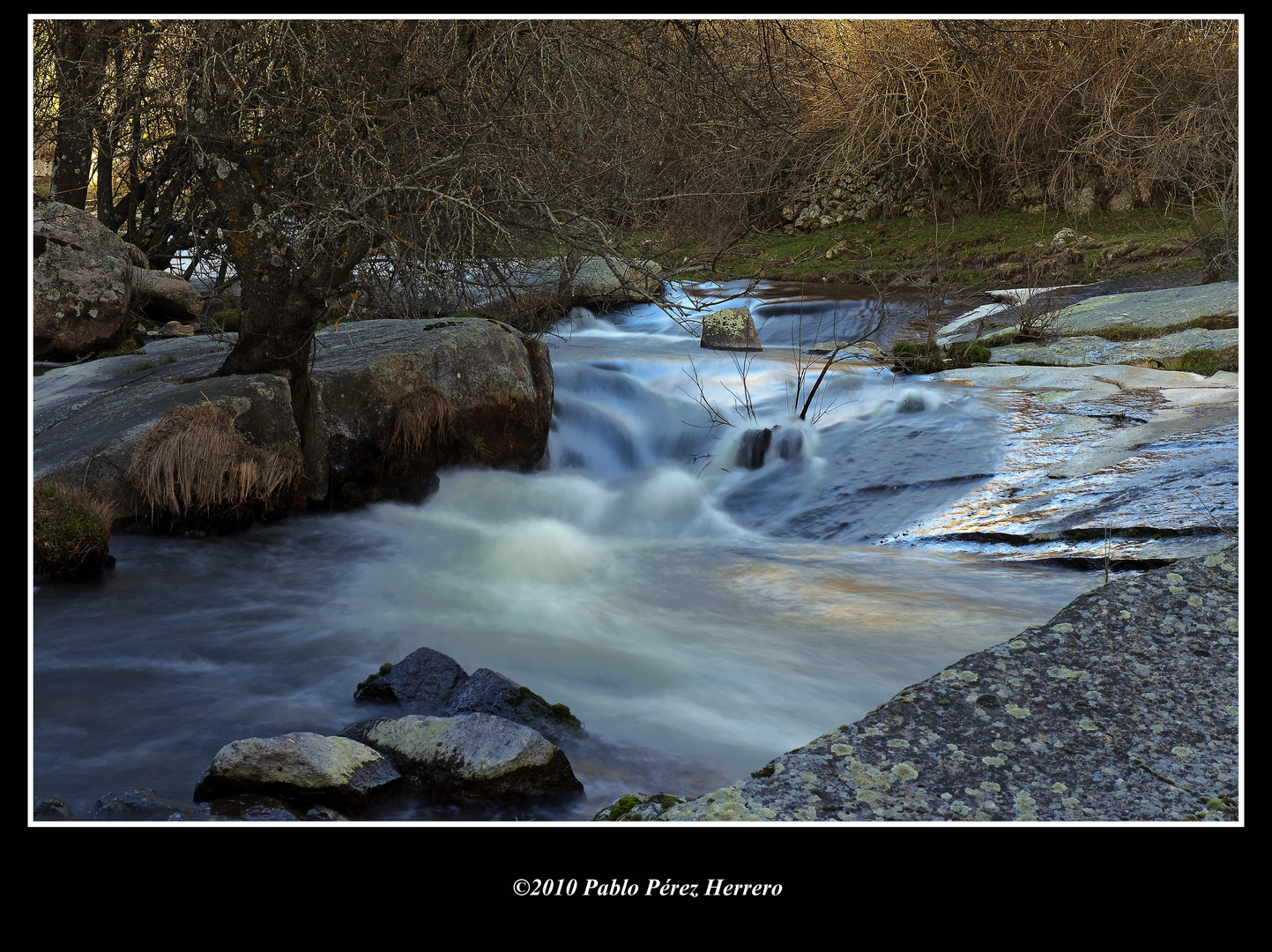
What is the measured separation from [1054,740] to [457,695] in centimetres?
278

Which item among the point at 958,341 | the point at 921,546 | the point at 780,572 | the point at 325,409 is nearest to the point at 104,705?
the point at 325,409

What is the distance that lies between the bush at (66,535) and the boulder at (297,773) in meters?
3.10

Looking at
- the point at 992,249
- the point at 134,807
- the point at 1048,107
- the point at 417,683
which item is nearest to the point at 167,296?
the point at 417,683

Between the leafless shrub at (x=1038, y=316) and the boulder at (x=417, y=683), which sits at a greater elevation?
the leafless shrub at (x=1038, y=316)

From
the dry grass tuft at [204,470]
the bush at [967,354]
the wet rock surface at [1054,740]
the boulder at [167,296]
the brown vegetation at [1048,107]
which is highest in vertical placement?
the brown vegetation at [1048,107]

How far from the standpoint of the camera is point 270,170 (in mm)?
6730

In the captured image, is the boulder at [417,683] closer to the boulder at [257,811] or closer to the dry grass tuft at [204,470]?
the boulder at [257,811]

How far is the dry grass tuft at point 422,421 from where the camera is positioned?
7992mm

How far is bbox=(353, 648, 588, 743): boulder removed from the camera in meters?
4.29

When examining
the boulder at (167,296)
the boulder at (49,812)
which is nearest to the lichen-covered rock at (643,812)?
the boulder at (49,812)

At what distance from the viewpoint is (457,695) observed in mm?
4406

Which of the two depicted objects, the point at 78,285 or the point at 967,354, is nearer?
the point at 78,285

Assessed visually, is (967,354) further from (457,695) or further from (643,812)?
(643,812)

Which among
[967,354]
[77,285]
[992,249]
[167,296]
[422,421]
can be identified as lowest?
[422,421]
